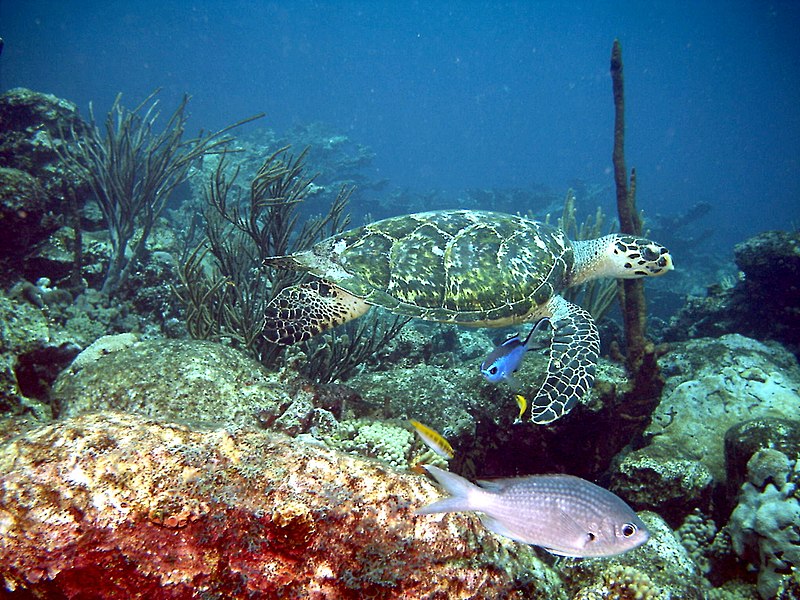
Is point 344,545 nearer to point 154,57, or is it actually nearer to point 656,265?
point 656,265

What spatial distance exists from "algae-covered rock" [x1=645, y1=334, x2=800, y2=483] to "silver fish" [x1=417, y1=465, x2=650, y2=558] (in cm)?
331

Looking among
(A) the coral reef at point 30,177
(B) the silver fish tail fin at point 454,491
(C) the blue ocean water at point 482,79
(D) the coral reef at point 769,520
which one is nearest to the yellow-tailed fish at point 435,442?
(B) the silver fish tail fin at point 454,491

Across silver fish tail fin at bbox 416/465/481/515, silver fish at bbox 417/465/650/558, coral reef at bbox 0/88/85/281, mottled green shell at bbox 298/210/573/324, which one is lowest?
silver fish at bbox 417/465/650/558

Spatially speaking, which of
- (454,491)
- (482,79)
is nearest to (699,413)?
(454,491)

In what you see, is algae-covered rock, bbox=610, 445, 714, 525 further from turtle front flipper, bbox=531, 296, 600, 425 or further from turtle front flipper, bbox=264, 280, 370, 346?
turtle front flipper, bbox=264, 280, 370, 346

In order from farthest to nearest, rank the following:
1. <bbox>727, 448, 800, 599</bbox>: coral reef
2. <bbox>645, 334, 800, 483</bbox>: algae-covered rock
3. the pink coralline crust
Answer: <bbox>645, 334, 800, 483</bbox>: algae-covered rock < <bbox>727, 448, 800, 599</bbox>: coral reef < the pink coralline crust

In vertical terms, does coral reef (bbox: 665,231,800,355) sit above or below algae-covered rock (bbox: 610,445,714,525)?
above

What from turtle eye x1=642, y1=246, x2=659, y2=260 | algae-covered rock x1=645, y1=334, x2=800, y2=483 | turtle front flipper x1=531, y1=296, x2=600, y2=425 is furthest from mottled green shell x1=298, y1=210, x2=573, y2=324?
algae-covered rock x1=645, y1=334, x2=800, y2=483

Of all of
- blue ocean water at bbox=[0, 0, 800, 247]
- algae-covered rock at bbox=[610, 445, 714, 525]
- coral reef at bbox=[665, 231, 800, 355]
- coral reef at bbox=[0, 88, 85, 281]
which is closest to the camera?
algae-covered rock at bbox=[610, 445, 714, 525]

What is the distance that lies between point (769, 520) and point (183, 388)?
4.28 metres

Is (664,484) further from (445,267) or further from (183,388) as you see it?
(183,388)

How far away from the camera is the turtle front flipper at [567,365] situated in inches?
127

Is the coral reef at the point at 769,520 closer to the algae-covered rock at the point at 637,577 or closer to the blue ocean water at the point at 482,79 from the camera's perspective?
the algae-covered rock at the point at 637,577

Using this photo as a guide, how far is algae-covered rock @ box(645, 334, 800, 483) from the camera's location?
460cm
